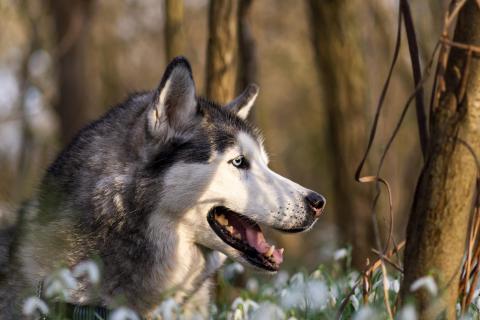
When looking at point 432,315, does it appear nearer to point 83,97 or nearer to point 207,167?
point 207,167

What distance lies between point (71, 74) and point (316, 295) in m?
13.0

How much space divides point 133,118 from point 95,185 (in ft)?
1.86

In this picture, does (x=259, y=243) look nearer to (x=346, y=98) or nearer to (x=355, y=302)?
(x=355, y=302)

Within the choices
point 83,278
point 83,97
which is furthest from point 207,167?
point 83,97

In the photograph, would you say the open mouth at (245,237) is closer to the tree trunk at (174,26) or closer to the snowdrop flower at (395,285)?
the snowdrop flower at (395,285)

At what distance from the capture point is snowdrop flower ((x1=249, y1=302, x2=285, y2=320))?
3.28m

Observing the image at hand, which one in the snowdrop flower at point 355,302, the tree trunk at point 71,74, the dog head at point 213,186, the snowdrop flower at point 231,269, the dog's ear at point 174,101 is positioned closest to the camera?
the snowdrop flower at point 355,302

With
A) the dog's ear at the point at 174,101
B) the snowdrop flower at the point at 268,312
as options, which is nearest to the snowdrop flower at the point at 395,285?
the snowdrop flower at the point at 268,312

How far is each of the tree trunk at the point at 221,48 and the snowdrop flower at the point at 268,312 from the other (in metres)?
3.53

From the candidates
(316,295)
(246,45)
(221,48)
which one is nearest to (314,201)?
(316,295)

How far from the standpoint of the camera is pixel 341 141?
9109 millimetres

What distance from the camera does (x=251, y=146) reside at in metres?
5.03

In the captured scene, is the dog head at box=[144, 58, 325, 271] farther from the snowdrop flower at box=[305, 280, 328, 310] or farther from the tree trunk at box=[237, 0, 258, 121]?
the tree trunk at box=[237, 0, 258, 121]

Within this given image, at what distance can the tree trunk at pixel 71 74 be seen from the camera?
15822 millimetres
